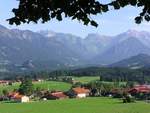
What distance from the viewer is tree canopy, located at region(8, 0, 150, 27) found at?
7.38 metres

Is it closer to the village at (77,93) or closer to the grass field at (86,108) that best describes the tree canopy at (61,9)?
the grass field at (86,108)

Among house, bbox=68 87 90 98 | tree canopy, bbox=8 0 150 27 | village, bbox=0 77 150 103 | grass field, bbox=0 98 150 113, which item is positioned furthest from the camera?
house, bbox=68 87 90 98

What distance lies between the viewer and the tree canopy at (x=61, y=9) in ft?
24.2

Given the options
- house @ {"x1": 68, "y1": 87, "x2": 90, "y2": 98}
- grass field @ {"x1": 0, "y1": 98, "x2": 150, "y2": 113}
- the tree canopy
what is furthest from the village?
the tree canopy

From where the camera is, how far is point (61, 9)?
7465 mm

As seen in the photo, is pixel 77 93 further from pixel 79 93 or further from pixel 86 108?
pixel 86 108

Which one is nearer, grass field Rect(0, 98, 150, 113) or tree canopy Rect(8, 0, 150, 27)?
tree canopy Rect(8, 0, 150, 27)

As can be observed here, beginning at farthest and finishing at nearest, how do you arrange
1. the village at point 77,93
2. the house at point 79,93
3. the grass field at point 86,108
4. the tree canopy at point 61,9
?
the house at point 79,93, the village at point 77,93, the grass field at point 86,108, the tree canopy at point 61,9

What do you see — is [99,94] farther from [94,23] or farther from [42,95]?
[94,23]

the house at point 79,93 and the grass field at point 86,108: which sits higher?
the house at point 79,93

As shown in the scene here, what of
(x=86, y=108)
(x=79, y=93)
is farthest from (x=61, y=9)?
(x=79, y=93)

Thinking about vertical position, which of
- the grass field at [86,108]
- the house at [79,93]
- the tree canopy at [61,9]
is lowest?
the grass field at [86,108]

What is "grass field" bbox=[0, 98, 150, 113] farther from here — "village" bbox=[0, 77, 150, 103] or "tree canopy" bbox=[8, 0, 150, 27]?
"tree canopy" bbox=[8, 0, 150, 27]

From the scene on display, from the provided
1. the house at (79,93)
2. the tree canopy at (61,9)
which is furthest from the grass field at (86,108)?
the tree canopy at (61,9)
